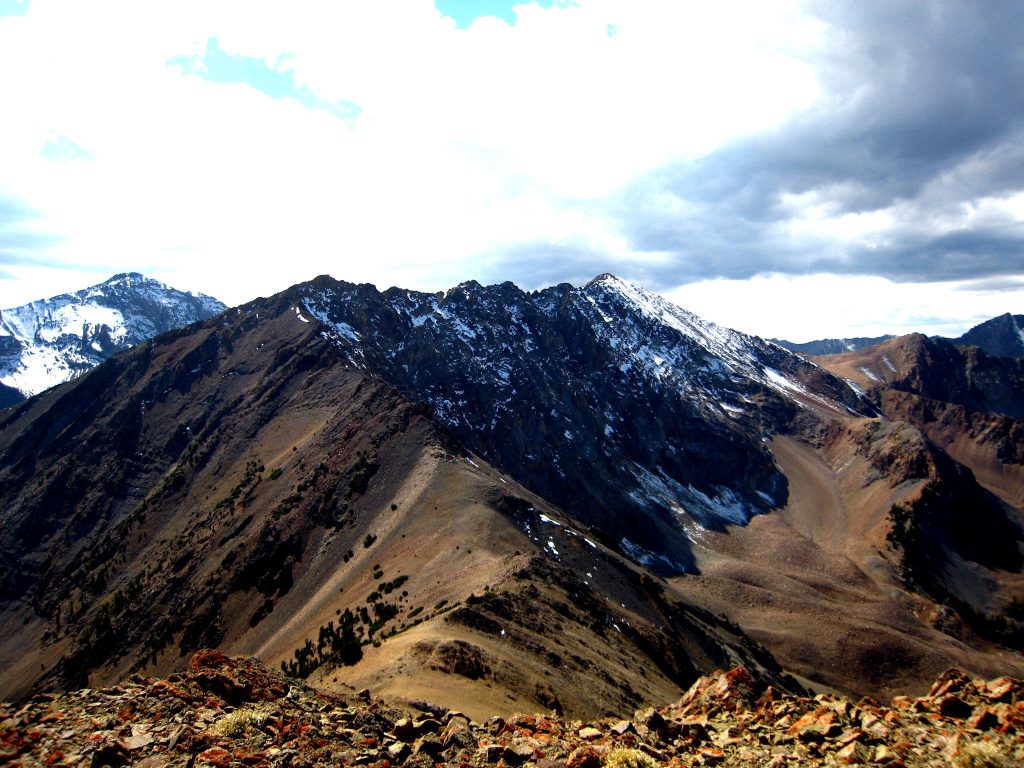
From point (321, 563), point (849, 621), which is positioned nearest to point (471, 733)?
point (321, 563)

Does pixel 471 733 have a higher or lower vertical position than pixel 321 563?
higher

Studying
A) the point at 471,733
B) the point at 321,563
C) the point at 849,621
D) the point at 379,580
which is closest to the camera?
the point at 471,733

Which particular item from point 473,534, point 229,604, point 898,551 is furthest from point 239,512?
point 898,551

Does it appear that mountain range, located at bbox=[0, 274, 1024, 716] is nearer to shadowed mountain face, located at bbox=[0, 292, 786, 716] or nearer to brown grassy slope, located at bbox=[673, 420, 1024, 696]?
shadowed mountain face, located at bbox=[0, 292, 786, 716]

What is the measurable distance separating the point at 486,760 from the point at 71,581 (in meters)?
159

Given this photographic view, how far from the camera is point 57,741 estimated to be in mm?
15414

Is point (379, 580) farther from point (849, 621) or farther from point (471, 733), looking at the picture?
point (849, 621)

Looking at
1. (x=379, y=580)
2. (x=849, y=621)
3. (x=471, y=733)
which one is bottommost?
(x=849, y=621)

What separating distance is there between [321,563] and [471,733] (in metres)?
83.6

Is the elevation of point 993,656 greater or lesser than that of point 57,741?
lesser

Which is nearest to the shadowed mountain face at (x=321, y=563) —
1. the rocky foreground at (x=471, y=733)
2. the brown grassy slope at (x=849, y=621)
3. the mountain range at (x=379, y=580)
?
the mountain range at (x=379, y=580)

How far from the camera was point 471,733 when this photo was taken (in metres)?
17.9

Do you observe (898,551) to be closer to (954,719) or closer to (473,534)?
(473,534)

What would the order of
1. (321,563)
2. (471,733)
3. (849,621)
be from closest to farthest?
(471,733)
(321,563)
(849,621)
